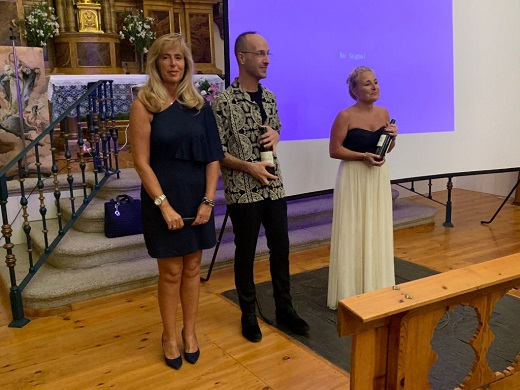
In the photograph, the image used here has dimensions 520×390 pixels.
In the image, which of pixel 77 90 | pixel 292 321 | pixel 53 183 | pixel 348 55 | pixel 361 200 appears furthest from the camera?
pixel 77 90

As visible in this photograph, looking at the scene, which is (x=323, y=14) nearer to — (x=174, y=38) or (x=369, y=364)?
(x=174, y=38)

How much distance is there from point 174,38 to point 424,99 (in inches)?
77.8

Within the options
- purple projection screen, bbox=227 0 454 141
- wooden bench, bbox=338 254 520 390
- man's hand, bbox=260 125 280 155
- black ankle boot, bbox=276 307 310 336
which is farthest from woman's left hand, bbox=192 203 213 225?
wooden bench, bbox=338 254 520 390

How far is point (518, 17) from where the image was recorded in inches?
143

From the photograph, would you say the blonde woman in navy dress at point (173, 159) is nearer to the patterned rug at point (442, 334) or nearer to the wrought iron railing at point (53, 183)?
the patterned rug at point (442, 334)

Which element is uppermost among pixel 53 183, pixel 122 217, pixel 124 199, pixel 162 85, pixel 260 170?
pixel 162 85

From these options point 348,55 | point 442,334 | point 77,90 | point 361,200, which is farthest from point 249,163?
point 77,90

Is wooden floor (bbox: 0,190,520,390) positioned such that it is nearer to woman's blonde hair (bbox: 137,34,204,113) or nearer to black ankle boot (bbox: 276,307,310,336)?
black ankle boot (bbox: 276,307,310,336)

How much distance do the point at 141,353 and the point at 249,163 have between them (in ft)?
3.60

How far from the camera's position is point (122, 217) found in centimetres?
357

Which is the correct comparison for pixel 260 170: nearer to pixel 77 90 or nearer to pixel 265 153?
pixel 265 153

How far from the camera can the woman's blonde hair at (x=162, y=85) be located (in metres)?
2.15

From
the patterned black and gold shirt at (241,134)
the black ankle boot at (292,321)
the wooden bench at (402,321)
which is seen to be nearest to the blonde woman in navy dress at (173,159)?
the patterned black and gold shirt at (241,134)

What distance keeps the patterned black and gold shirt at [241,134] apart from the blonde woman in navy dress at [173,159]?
0.18 m
